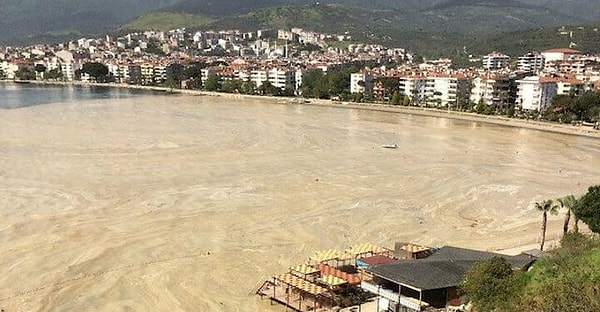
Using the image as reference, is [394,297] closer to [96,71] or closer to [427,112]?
[427,112]

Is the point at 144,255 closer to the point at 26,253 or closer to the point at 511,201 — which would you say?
the point at 26,253

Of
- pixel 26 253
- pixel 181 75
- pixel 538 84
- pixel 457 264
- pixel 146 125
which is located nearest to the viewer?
pixel 457 264

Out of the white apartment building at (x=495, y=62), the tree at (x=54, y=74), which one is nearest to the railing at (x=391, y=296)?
the white apartment building at (x=495, y=62)

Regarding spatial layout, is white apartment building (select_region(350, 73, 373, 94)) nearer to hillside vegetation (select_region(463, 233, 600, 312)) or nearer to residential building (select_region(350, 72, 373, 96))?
residential building (select_region(350, 72, 373, 96))

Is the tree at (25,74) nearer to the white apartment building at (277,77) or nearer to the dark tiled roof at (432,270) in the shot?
the white apartment building at (277,77)

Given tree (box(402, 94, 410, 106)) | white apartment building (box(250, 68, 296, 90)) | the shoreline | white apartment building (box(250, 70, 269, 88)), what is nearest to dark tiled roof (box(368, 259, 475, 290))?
the shoreline

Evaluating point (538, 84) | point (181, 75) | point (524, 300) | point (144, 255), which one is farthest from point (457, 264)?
point (181, 75)
